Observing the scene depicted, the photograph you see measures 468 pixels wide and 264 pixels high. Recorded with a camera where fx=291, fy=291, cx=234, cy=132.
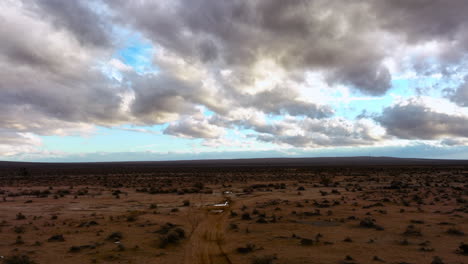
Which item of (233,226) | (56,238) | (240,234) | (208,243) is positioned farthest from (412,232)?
(56,238)

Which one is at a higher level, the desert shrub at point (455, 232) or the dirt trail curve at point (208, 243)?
the desert shrub at point (455, 232)

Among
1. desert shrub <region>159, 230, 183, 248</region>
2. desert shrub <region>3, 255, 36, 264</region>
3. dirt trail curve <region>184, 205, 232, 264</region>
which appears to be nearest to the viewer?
desert shrub <region>3, 255, 36, 264</region>

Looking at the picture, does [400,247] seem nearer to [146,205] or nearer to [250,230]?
[250,230]

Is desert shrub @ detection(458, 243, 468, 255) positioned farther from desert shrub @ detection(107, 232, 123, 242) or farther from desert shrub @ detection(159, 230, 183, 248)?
desert shrub @ detection(107, 232, 123, 242)

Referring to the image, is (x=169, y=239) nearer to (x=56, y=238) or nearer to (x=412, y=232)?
(x=56, y=238)

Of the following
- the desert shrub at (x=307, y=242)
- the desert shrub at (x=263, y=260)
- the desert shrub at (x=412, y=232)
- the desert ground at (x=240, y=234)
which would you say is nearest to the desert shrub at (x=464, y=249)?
the desert ground at (x=240, y=234)

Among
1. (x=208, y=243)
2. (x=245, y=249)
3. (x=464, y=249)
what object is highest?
(x=464, y=249)

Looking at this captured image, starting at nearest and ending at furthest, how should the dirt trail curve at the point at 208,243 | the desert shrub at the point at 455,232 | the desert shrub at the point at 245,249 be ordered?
the dirt trail curve at the point at 208,243 < the desert shrub at the point at 245,249 < the desert shrub at the point at 455,232

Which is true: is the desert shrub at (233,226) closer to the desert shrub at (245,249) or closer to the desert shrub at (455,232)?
the desert shrub at (245,249)

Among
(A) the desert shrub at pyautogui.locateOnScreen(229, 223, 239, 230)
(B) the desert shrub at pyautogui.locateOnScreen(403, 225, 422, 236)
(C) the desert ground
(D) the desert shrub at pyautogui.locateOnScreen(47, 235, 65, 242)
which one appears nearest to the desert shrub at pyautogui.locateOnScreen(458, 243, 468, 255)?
(C) the desert ground

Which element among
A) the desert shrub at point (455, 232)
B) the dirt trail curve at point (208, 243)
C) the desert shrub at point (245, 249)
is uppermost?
the desert shrub at point (455, 232)
